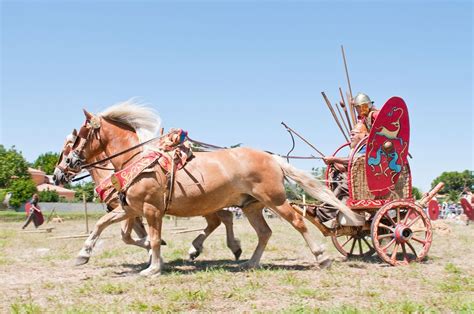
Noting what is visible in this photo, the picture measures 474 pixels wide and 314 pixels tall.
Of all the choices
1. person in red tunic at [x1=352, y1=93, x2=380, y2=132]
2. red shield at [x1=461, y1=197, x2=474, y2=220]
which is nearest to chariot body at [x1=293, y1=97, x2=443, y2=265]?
person in red tunic at [x1=352, y1=93, x2=380, y2=132]

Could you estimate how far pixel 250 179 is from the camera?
831 centimetres

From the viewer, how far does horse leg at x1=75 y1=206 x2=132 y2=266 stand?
8086mm

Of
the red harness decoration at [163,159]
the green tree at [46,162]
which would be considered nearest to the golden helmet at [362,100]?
the red harness decoration at [163,159]

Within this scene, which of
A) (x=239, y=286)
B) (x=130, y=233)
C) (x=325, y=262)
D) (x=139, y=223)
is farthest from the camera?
(x=139, y=223)

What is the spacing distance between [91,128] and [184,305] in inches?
161

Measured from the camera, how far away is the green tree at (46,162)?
10071cm

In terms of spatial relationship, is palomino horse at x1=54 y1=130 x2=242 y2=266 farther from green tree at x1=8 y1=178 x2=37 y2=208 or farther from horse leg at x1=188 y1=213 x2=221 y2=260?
green tree at x1=8 y1=178 x2=37 y2=208

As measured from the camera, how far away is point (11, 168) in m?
67.3

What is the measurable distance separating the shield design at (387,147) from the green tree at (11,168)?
209 ft

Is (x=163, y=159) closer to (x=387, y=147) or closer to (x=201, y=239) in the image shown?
(x=201, y=239)

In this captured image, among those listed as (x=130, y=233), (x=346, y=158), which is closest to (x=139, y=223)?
(x=130, y=233)

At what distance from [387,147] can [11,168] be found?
216 feet

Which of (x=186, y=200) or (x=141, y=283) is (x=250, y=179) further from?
(x=141, y=283)

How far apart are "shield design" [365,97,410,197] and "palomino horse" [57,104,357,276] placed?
709 millimetres
